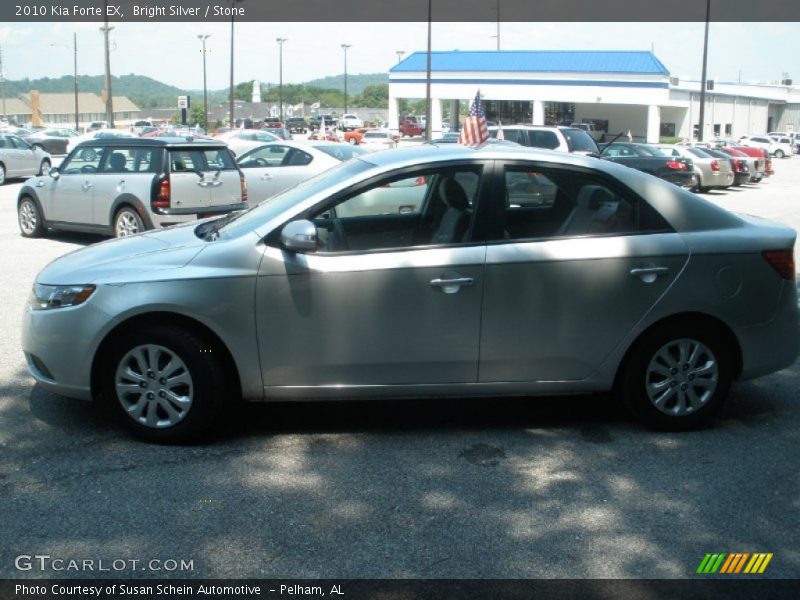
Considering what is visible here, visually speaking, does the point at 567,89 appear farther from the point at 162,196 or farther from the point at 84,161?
the point at 162,196

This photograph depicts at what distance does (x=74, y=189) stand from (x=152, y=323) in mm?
9488

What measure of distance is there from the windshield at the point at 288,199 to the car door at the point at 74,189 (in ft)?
27.5

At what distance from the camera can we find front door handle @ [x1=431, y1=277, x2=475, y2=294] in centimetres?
516

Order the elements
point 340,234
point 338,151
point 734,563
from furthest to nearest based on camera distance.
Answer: point 338,151 < point 340,234 < point 734,563

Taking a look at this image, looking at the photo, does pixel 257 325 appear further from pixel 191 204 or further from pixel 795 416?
pixel 191 204

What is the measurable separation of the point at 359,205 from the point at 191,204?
7768 mm

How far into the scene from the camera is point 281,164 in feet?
58.1

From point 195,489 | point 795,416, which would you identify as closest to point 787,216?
point 795,416

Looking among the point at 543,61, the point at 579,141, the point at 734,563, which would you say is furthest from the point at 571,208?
the point at 543,61

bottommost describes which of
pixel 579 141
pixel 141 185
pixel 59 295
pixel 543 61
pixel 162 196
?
pixel 59 295

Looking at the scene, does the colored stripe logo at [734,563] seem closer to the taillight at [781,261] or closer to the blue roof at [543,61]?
the taillight at [781,261]

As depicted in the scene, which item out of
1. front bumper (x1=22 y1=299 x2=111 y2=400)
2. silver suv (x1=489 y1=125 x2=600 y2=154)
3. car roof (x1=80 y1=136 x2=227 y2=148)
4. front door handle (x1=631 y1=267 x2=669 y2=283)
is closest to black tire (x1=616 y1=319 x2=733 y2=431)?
front door handle (x1=631 y1=267 x2=669 y2=283)

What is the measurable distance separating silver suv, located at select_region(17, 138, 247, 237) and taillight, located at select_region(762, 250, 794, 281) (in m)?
8.91

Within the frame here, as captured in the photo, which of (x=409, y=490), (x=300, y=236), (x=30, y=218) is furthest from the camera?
(x=30, y=218)
